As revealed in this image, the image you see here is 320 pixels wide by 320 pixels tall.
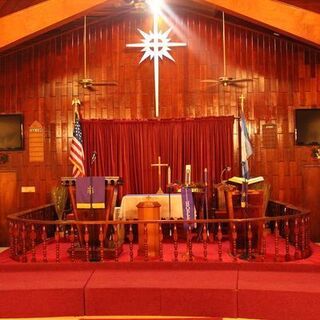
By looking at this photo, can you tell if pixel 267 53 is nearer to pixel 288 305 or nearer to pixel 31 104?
pixel 31 104

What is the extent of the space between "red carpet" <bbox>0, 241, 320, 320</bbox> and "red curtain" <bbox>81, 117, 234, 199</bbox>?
148 inches

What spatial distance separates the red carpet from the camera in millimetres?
5320

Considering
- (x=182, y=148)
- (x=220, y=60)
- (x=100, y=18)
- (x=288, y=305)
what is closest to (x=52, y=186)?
(x=182, y=148)

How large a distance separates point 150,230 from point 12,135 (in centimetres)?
428

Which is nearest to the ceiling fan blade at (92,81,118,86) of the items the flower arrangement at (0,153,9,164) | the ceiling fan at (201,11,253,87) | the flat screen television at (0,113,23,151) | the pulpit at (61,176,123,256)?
the flat screen television at (0,113,23,151)

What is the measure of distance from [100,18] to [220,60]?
2461 mm

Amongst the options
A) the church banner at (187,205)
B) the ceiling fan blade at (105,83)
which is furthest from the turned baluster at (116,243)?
the ceiling fan blade at (105,83)

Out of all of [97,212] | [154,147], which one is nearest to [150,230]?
[97,212]

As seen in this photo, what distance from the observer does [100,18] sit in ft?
32.7

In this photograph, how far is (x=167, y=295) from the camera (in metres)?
5.50

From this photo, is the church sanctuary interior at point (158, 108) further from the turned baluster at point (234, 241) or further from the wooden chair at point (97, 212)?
the turned baluster at point (234, 241)

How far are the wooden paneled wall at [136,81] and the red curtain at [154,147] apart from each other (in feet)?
0.70

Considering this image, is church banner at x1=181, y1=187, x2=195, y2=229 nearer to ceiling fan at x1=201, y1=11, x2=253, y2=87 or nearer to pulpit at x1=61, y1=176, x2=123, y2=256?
pulpit at x1=61, y1=176, x2=123, y2=256

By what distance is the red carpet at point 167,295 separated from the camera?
209 inches
